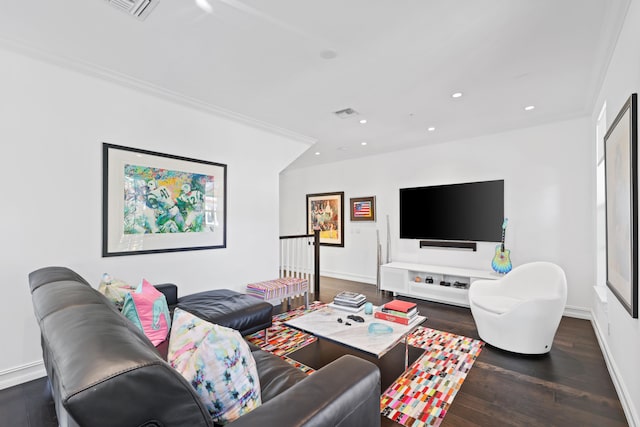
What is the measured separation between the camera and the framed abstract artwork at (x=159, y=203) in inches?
108

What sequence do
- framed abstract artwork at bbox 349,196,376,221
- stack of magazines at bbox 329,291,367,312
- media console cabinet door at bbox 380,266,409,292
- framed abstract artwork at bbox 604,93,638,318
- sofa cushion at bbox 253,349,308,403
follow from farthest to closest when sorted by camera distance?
1. framed abstract artwork at bbox 349,196,376,221
2. media console cabinet door at bbox 380,266,409,292
3. stack of magazines at bbox 329,291,367,312
4. framed abstract artwork at bbox 604,93,638,318
5. sofa cushion at bbox 253,349,308,403

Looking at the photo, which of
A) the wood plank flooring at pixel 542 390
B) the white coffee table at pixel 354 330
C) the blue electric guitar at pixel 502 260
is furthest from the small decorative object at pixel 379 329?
the blue electric guitar at pixel 502 260

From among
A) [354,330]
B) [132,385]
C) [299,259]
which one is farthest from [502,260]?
Answer: [132,385]

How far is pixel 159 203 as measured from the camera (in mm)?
3033

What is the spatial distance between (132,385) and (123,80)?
2940 mm

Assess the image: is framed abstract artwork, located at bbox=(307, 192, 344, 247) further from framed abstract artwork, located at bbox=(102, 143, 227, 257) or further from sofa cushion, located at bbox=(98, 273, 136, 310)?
sofa cushion, located at bbox=(98, 273, 136, 310)

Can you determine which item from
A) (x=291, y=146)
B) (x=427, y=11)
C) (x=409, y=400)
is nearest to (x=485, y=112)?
(x=427, y=11)

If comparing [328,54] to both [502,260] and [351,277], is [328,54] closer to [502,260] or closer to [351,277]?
[502,260]

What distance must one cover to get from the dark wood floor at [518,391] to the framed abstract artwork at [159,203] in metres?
1.20

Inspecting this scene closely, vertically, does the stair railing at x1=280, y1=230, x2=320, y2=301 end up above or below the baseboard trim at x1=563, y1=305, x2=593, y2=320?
above

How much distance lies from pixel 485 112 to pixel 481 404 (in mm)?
3016

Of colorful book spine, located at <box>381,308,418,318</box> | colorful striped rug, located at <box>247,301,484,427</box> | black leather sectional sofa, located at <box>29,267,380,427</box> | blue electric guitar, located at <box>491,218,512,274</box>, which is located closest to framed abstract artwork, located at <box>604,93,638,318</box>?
colorful striped rug, located at <box>247,301,484,427</box>

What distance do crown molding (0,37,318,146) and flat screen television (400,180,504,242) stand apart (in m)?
2.64

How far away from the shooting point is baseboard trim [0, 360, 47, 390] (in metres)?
2.20
